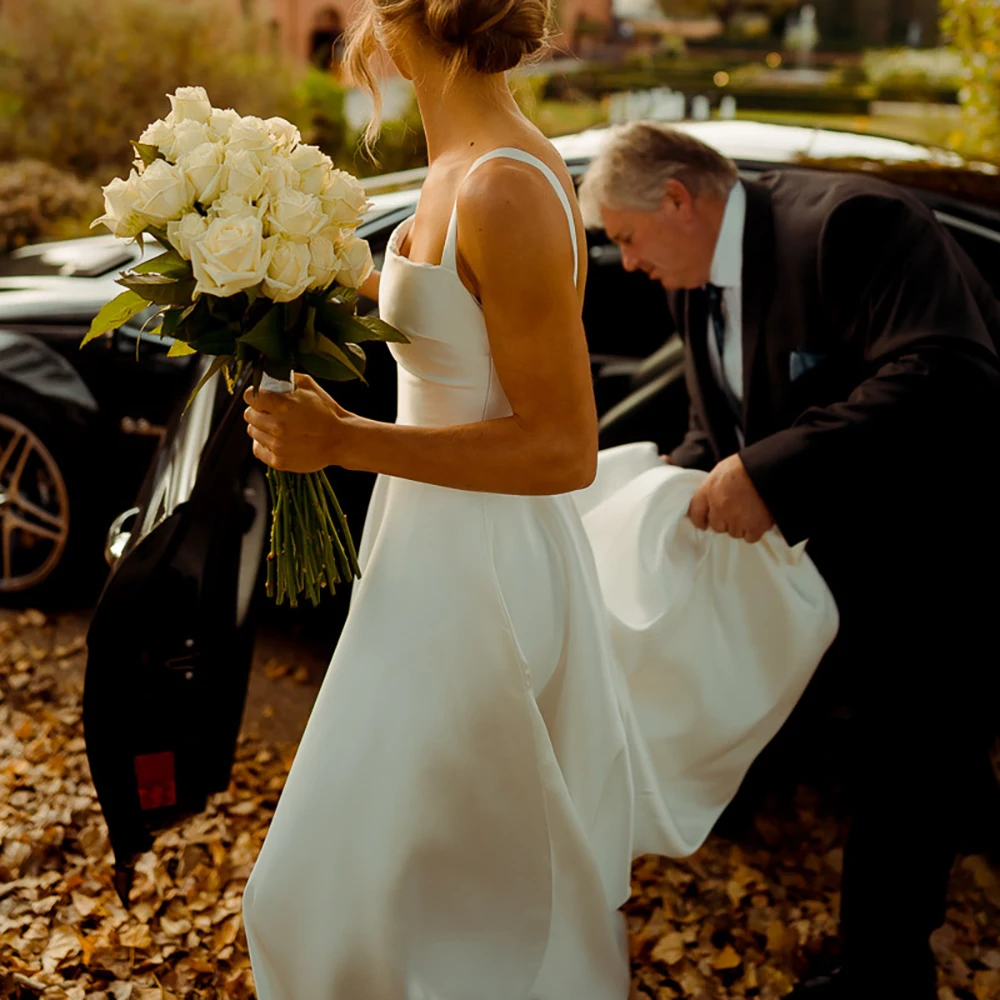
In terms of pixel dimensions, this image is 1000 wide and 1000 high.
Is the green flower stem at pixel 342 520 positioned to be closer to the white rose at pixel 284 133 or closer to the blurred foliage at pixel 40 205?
the white rose at pixel 284 133

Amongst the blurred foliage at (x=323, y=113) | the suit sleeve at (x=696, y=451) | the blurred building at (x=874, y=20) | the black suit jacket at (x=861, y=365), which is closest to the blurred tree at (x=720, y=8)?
the blurred building at (x=874, y=20)

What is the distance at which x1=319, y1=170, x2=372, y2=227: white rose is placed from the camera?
1785 millimetres

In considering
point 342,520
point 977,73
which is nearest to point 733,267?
point 342,520

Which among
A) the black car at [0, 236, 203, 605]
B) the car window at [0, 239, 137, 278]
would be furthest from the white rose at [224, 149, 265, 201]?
the car window at [0, 239, 137, 278]

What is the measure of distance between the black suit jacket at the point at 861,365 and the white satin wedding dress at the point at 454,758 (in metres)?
0.62

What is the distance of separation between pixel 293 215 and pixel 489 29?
42cm

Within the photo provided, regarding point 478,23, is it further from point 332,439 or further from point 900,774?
point 900,774

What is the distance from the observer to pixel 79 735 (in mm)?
3465

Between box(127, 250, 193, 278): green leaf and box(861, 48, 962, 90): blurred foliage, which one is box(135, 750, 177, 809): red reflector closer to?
box(127, 250, 193, 278): green leaf

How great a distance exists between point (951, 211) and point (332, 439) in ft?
6.88

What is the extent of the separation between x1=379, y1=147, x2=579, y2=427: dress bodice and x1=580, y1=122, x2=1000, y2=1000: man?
0.81m

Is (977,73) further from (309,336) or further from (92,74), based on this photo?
(92,74)

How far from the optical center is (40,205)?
25.9 feet

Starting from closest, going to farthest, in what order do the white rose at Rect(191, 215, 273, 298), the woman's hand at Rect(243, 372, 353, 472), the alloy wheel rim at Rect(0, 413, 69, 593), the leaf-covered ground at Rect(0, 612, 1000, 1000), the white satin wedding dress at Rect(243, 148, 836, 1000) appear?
the white rose at Rect(191, 215, 273, 298) < the woman's hand at Rect(243, 372, 353, 472) < the white satin wedding dress at Rect(243, 148, 836, 1000) < the leaf-covered ground at Rect(0, 612, 1000, 1000) < the alloy wheel rim at Rect(0, 413, 69, 593)
